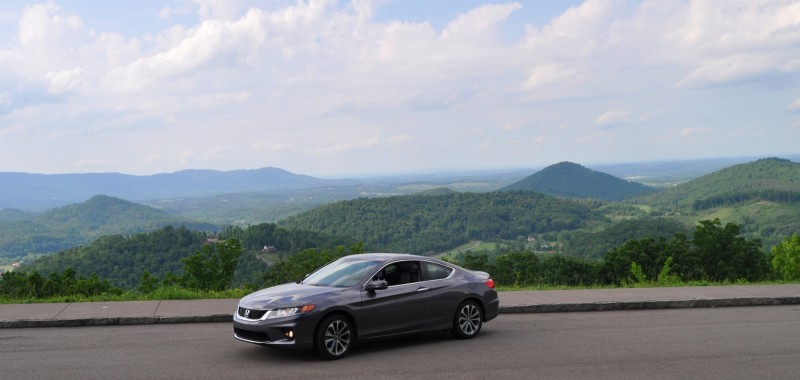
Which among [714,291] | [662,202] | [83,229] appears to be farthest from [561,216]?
[714,291]

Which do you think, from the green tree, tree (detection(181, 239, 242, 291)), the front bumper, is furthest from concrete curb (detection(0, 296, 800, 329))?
tree (detection(181, 239, 242, 291))

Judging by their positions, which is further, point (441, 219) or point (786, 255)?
point (441, 219)

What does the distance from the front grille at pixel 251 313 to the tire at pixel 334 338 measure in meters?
0.74

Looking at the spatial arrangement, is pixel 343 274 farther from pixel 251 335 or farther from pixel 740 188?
pixel 740 188

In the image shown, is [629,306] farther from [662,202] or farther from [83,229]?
[83,229]

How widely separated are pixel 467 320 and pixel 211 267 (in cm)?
773

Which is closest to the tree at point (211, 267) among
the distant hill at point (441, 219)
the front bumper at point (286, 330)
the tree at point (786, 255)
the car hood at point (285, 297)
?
the car hood at point (285, 297)

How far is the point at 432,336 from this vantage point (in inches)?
416

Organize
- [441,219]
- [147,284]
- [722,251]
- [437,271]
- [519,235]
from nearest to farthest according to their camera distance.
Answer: [437,271] < [147,284] < [722,251] < [519,235] < [441,219]

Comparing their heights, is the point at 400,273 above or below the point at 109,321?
above

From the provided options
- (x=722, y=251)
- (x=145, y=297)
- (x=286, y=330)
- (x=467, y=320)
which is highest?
(x=286, y=330)

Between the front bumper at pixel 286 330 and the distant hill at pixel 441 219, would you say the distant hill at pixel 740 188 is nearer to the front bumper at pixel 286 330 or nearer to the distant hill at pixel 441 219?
the distant hill at pixel 441 219

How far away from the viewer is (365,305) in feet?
30.1

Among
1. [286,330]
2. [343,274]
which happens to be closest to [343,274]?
[343,274]
